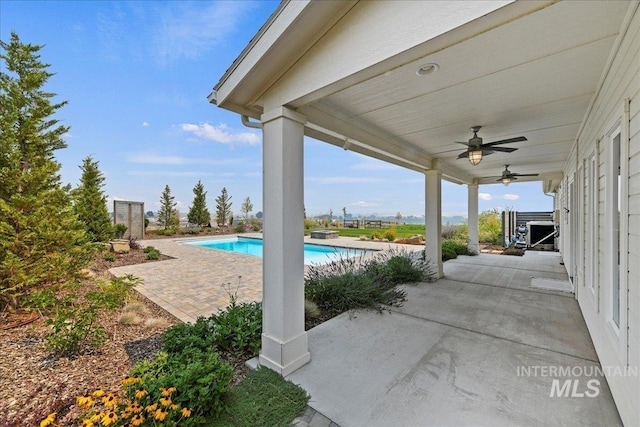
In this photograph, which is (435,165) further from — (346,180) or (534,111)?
(346,180)

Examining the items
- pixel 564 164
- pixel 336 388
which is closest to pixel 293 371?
pixel 336 388

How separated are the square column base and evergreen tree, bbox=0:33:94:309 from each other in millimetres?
4083

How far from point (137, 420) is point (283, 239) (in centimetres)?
158

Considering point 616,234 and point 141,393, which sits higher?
point 616,234

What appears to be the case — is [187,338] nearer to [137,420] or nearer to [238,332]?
[238,332]

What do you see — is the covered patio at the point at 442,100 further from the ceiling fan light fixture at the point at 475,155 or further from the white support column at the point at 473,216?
the white support column at the point at 473,216

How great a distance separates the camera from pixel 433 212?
6.24 meters

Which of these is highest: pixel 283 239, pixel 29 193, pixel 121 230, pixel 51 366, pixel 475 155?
pixel 475 155

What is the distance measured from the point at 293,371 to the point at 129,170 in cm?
1830

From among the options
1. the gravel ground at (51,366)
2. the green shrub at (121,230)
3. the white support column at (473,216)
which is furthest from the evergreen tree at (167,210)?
the white support column at (473,216)

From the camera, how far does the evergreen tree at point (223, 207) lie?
22.7 meters

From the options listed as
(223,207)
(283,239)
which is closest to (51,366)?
(283,239)

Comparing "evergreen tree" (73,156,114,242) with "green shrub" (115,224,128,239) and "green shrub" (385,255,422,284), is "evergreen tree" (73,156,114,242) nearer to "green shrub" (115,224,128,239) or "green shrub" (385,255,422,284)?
"green shrub" (115,224,128,239)

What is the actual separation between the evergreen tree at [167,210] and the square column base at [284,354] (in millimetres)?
19838
